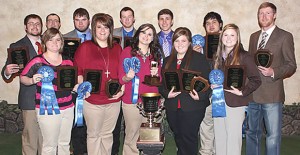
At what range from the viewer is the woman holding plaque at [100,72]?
12.2ft

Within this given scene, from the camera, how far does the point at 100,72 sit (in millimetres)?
3648

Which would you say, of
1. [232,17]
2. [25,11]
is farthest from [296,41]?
[25,11]

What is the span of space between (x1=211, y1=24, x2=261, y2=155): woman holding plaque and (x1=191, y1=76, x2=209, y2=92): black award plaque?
0.11m

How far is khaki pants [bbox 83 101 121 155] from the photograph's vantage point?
3811mm

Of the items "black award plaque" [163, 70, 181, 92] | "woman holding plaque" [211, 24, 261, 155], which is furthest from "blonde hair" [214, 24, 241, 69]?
"black award plaque" [163, 70, 181, 92]

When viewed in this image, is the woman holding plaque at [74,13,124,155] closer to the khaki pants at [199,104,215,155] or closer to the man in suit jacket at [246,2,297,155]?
the khaki pants at [199,104,215,155]

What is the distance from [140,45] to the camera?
153 inches

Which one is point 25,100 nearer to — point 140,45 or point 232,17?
point 140,45

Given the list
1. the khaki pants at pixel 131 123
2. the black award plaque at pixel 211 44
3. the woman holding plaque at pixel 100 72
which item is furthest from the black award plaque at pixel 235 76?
the woman holding plaque at pixel 100 72

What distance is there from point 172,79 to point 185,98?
240 mm

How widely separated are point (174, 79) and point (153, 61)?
1.08 feet

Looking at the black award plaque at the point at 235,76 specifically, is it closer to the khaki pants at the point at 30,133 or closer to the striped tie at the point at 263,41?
the striped tie at the point at 263,41

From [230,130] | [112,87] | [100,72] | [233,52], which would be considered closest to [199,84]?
[233,52]

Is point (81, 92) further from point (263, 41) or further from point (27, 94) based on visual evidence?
point (263, 41)
